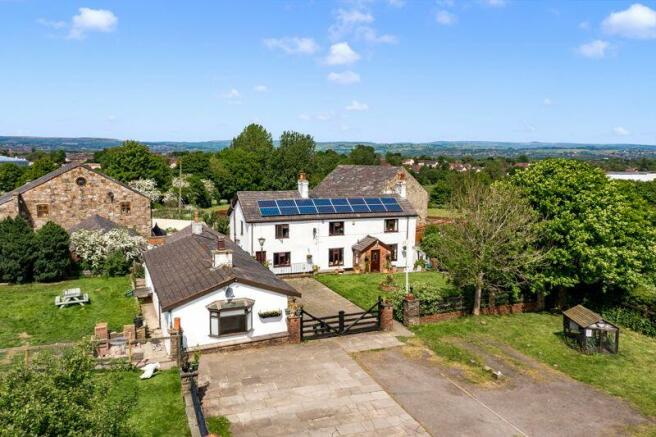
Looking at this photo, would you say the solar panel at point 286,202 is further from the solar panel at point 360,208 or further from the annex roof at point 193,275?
the annex roof at point 193,275

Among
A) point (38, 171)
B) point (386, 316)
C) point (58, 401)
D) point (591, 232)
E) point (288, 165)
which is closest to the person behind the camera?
point (58, 401)

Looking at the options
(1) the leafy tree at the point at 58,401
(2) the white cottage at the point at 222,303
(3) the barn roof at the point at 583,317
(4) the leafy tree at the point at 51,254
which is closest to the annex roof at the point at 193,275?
(2) the white cottage at the point at 222,303

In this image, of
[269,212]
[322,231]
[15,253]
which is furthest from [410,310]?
[15,253]

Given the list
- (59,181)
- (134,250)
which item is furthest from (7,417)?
(59,181)

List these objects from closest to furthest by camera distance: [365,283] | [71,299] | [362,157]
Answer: [71,299] < [365,283] < [362,157]

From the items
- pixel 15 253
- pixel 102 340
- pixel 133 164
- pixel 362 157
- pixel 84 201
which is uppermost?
pixel 362 157

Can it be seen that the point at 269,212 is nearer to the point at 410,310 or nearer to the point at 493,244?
the point at 410,310
